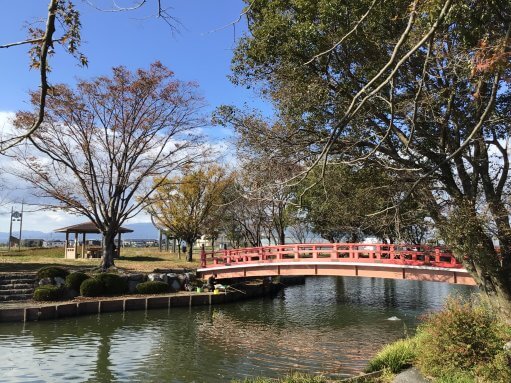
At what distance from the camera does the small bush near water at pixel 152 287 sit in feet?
76.3

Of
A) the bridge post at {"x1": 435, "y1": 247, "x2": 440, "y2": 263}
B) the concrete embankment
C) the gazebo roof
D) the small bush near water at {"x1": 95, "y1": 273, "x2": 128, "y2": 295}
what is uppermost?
the gazebo roof

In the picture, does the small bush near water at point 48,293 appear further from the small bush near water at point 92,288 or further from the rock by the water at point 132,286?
the rock by the water at point 132,286

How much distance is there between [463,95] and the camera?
11602 millimetres

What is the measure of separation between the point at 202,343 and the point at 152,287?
31.7 feet

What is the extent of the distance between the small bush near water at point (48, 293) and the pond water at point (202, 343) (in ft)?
8.15

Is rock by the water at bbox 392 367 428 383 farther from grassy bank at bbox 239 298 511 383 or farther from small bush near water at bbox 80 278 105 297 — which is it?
small bush near water at bbox 80 278 105 297

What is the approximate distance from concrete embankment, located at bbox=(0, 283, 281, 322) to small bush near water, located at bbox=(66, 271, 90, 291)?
96 cm

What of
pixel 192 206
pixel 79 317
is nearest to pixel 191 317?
pixel 79 317

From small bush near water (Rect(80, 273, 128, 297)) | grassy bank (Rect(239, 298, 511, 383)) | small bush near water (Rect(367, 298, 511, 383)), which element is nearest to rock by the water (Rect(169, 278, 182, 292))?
small bush near water (Rect(80, 273, 128, 297))

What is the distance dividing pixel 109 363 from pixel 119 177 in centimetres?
1583

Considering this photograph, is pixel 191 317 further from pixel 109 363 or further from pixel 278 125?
pixel 278 125

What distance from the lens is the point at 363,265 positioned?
834 inches

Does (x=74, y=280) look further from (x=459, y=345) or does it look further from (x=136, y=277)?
(x=459, y=345)

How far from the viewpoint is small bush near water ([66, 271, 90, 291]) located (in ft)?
70.7
